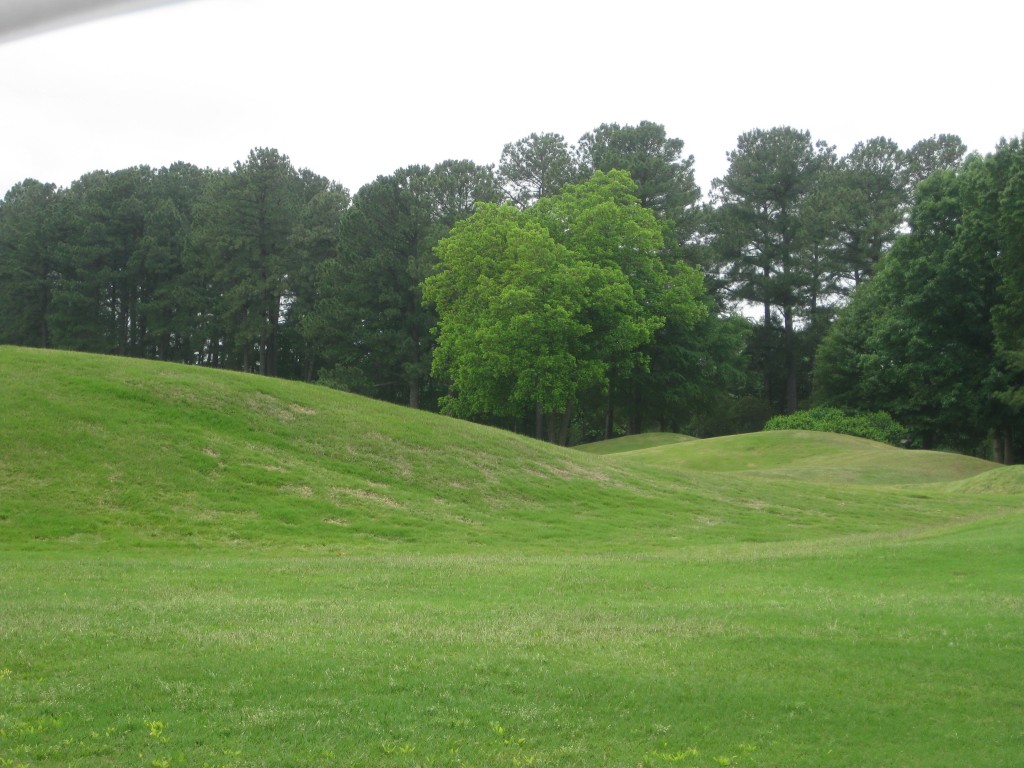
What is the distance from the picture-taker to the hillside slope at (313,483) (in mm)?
23109

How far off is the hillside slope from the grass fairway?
13 cm

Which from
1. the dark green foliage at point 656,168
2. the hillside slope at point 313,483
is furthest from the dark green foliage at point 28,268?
the hillside slope at point 313,483

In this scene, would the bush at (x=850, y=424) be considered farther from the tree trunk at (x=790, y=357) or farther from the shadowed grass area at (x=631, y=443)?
the tree trunk at (x=790, y=357)

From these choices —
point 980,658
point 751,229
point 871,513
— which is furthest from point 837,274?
point 980,658

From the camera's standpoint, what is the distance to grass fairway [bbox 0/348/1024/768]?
24.7ft

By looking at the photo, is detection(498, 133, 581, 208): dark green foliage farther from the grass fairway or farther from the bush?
the grass fairway

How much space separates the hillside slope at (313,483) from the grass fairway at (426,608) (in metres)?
0.13

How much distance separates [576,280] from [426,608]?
44.0 metres

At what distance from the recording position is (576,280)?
5547cm

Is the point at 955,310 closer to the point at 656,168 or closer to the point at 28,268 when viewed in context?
the point at 656,168

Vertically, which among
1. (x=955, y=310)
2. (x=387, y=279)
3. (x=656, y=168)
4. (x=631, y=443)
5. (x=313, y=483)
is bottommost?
(x=313, y=483)

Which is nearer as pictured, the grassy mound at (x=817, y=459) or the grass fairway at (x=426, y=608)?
the grass fairway at (x=426, y=608)

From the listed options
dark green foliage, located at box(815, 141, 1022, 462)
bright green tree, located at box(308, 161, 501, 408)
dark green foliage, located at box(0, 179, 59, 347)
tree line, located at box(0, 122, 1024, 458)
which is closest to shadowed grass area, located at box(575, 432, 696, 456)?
tree line, located at box(0, 122, 1024, 458)

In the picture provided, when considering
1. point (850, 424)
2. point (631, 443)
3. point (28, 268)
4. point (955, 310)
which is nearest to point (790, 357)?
point (850, 424)
